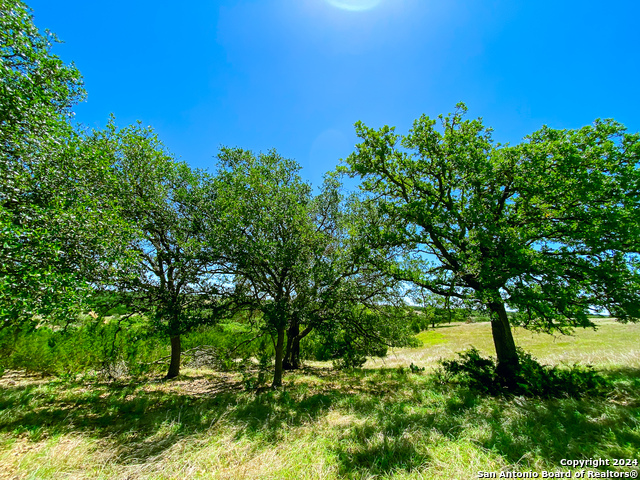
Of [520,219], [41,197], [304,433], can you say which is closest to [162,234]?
[41,197]

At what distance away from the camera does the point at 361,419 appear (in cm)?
626

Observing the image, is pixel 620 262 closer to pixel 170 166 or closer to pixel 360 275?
pixel 360 275

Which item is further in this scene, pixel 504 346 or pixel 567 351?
pixel 567 351

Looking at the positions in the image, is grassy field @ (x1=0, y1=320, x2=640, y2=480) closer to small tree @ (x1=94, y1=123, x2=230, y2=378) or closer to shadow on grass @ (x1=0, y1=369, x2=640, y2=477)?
shadow on grass @ (x1=0, y1=369, x2=640, y2=477)

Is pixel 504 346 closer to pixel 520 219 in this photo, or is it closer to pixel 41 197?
pixel 520 219

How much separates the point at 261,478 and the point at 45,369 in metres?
15.4

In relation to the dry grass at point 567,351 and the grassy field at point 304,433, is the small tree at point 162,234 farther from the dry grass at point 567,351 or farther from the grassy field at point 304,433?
the dry grass at point 567,351

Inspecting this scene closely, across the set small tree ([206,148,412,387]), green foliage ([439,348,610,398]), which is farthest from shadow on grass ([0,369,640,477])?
small tree ([206,148,412,387])

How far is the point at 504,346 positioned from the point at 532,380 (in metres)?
1.38

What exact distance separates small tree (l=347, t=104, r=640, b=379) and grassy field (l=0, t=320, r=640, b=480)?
9.54 ft

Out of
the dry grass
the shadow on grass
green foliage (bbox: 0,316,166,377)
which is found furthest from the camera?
the dry grass

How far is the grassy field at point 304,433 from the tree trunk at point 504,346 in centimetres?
178

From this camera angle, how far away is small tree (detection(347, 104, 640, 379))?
7262 millimetres

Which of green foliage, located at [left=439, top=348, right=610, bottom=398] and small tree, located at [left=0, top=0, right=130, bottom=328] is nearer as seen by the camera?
small tree, located at [left=0, top=0, right=130, bottom=328]
